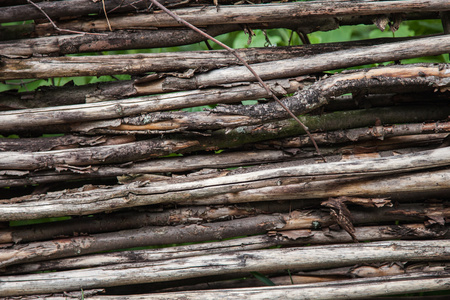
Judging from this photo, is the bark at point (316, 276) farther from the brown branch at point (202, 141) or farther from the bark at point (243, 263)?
the brown branch at point (202, 141)

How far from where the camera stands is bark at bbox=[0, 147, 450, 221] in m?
1.29

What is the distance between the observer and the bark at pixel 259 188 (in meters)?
1.29

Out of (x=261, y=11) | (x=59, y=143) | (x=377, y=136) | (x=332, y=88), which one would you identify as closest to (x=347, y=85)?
(x=332, y=88)

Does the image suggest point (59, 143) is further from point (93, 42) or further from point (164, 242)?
point (164, 242)

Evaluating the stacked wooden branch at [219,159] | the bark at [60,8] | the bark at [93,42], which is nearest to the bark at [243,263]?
the stacked wooden branch at [219,159]

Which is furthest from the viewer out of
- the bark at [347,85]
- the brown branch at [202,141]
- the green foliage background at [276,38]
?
the green foliage background at [276,38]

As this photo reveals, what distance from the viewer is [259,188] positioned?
53.7 inches

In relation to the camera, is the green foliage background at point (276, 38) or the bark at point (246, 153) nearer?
the bark at point (246, 153)

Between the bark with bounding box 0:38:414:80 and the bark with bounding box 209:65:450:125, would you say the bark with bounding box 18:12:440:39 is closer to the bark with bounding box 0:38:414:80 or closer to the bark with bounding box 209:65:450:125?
the bark with bounding box 0:38:414:80

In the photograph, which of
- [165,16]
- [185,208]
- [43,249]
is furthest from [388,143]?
[43,249]

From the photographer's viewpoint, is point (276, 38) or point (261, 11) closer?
point (261, 11)

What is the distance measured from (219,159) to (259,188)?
0.20 metres

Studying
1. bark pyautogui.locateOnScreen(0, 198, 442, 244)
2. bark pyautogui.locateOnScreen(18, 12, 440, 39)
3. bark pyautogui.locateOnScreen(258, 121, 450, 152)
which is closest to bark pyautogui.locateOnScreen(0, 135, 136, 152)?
bark pyautogui.locateOnScreen(0, 198, 442, 244)

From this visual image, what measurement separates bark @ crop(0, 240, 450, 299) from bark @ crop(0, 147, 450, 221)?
196 millimetres
